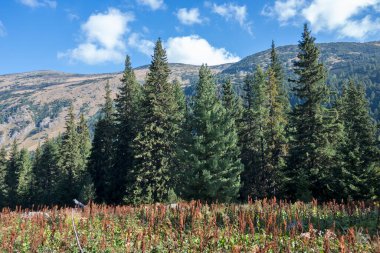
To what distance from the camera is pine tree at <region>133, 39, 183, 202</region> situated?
118ft

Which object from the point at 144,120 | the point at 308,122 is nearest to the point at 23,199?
the point at 144,120

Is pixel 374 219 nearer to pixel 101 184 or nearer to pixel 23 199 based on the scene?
pixel 101 184

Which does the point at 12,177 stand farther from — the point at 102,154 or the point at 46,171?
the point at 102,154

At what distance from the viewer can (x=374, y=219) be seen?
10.9m

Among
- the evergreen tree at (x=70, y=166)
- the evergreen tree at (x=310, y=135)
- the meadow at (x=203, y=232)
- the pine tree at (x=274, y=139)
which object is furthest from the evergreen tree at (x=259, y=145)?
the evergreen tree at (x=70, y=166)

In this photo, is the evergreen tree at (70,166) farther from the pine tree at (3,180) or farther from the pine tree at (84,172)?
the pine tree at (3,180)

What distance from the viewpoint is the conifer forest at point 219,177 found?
9453 mm

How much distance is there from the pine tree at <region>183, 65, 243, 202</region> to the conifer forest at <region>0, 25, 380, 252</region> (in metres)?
0.10

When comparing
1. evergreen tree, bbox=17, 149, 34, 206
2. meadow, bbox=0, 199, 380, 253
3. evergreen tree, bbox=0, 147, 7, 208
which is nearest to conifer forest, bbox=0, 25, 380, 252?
meadow, bbox=0, 199, 380, 253

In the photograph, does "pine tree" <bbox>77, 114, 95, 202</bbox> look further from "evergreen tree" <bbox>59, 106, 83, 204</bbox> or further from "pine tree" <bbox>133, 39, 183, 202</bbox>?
"pine tree" <bbox>133, 39, 183, 202</bbox>

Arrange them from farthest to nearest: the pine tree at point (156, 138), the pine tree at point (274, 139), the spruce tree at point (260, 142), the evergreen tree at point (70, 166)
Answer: the evergreen tree at point (70, 166)
the spruce tree at point (260, 142)
the pine tree at point (274, 139)
the pine tree at point (156, 138)

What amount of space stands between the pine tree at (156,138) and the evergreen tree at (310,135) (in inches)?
499

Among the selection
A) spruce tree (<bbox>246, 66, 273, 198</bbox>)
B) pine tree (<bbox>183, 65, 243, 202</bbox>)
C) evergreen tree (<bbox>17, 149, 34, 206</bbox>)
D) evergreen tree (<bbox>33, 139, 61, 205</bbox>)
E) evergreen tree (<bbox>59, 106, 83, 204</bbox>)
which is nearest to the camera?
pine tree (<bbox>183, 65, 243, 202</bbox>)

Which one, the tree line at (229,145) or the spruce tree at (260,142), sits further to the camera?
the spruce tree at (260,142)
